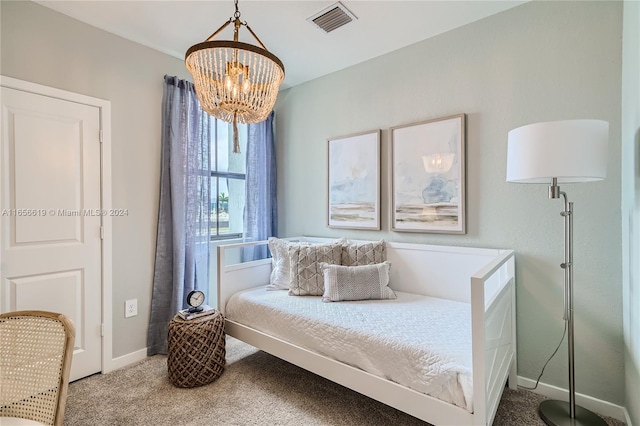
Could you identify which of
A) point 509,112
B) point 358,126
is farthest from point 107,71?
point 509,112

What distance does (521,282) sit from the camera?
2.04 metres

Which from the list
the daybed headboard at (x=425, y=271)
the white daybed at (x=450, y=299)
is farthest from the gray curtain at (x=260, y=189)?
the daybed headboard at (x=425, y=271)

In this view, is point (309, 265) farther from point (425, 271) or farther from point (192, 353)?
point (192, 353)

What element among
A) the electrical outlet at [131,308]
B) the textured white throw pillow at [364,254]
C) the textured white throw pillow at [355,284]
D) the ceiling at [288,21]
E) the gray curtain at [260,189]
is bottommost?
the electrical outlet at [131,308]

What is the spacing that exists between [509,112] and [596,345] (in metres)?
1.47

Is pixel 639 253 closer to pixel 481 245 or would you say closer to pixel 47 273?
pixel 481 245

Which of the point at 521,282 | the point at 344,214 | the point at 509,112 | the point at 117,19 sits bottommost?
the point at 521,282

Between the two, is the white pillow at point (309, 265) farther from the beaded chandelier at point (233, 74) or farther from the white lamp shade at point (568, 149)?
the white lamp shade at point (568, 149)

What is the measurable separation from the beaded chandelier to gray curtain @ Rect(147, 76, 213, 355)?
1.10 m

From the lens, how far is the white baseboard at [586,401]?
1.72m

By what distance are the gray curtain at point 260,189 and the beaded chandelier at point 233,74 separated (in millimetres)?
1546

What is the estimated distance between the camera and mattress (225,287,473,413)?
141 cm

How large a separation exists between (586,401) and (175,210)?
9.77 feet

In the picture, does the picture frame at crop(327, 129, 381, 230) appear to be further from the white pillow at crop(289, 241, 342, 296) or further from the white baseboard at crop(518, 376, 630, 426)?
the white baseboard at crop(518, 376, 630, 426)
